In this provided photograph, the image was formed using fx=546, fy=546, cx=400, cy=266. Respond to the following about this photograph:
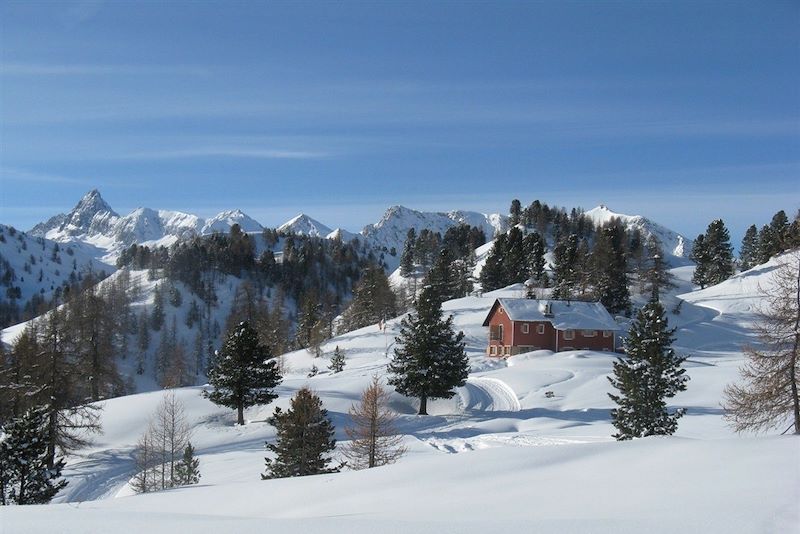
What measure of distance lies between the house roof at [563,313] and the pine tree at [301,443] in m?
42.7

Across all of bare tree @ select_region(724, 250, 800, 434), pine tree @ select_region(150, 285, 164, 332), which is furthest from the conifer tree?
pine tree @ select_region(150, 285, 164, 332)

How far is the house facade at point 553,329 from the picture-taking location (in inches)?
2466

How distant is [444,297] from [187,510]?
84.7 m

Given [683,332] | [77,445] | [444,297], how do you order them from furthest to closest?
1. [444,297]
2. [683,332]
3. [77,445]

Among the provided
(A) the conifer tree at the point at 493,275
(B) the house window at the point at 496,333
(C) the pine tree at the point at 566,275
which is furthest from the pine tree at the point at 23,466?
(A) the conifer tree at the point at 493,275

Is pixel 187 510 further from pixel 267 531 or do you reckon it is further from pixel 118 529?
pixel 267 531

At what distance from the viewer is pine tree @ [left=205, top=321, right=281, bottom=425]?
37.7 m

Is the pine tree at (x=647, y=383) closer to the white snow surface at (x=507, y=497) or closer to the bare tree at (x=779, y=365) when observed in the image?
the bare tree at (x=779, y=365)

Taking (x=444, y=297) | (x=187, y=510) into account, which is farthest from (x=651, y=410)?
(x=444, y=297)

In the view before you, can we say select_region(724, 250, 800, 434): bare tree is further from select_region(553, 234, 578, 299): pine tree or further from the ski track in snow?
select_region(553, 234, 578, 299): pine tree

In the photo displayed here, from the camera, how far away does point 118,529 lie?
317 inches

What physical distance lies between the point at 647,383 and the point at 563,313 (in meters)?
40.7

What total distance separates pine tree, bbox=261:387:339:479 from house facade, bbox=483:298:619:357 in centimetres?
4262

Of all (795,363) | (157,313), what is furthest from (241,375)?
(157,313)
